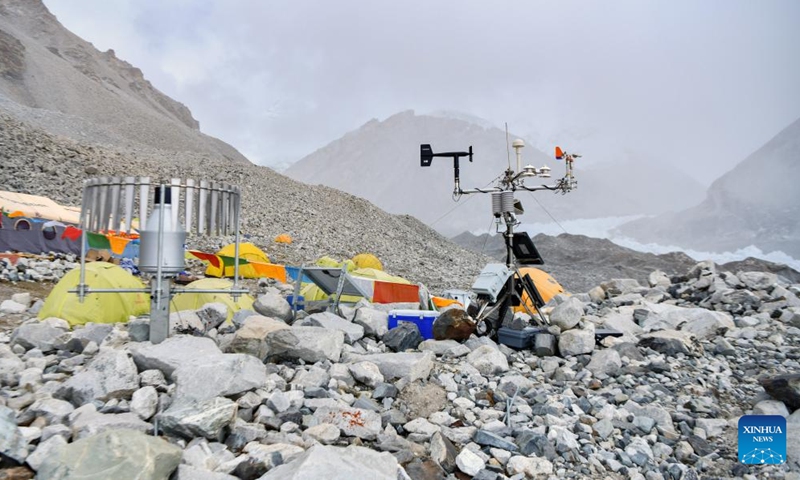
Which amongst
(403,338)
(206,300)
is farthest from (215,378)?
(206,300)

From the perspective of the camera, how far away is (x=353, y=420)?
402cm

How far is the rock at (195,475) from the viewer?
3014 mm

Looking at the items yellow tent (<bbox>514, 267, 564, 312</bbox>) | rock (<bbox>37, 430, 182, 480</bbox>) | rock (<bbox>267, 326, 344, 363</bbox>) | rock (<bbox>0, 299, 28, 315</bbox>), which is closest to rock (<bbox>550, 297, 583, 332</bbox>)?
rock (<bbox>267, 326, 344, 363</bbox>)

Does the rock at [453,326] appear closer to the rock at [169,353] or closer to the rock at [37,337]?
the rock at [169,353]

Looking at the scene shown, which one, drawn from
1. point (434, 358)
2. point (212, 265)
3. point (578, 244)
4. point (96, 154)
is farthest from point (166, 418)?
point (578, 244)

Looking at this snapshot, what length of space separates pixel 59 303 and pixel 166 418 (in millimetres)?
4743

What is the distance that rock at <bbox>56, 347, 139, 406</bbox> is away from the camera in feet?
13.0

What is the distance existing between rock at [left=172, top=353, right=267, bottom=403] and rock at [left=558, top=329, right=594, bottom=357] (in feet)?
13.7

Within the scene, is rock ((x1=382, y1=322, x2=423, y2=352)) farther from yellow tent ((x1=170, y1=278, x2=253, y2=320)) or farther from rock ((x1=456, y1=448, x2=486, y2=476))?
yellow tent ((x1=170, y1=278, x2=253, y2=320))

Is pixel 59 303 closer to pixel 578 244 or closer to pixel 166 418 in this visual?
pixel 166 418

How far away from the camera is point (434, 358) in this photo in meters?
6.05

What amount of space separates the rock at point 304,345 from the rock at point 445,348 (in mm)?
1398

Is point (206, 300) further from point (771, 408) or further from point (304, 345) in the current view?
point (771, 408)

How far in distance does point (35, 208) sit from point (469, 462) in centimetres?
1845
